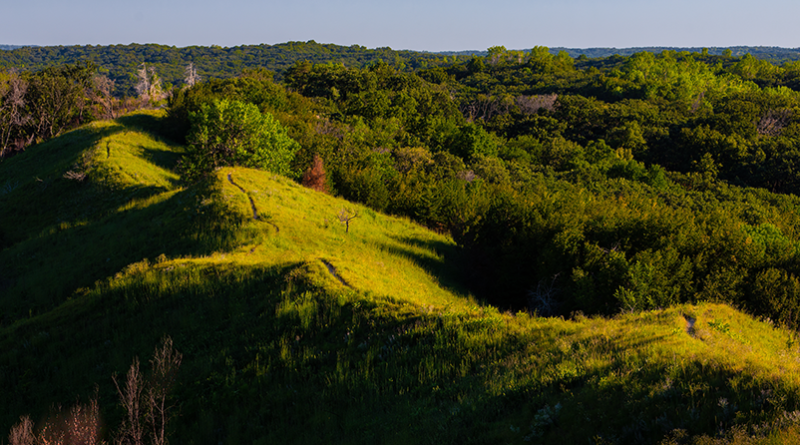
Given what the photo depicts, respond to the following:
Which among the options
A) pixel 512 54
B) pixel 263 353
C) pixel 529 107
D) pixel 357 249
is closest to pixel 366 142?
pixel 357 249

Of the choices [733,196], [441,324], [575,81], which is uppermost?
[575,81]

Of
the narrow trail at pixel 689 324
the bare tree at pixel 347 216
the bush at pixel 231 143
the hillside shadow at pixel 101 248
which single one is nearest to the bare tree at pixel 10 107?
the bush at pixel 231 143

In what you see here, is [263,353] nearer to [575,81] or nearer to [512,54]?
[575,81]

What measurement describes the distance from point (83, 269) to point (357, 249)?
424 inches

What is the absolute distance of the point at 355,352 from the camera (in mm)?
8406

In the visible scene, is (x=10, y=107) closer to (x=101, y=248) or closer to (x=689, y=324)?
(x=101, y=248)

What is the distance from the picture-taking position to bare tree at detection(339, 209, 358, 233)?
65.7 ft

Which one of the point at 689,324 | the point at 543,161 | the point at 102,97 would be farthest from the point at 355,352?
the point at 102,97

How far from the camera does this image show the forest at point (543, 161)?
15094 mm

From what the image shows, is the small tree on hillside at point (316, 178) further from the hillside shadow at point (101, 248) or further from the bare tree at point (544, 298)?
the bare tree at point (544, 298)

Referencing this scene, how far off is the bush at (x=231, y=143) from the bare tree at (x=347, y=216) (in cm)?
1280

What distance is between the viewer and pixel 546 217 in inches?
737

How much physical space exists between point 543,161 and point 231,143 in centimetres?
5483

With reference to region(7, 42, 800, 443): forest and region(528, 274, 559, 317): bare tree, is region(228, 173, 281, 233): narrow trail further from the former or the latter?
region(528, 274, 559, 317): bare tree
